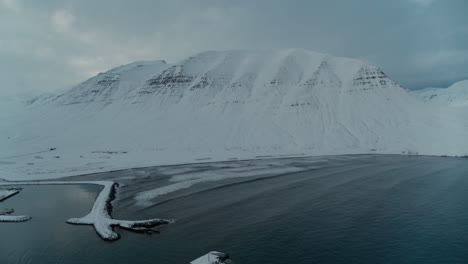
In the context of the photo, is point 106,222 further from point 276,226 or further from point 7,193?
point 7,193

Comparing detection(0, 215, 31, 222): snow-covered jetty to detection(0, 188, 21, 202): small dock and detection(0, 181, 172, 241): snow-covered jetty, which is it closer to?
detection(0, 181, 172, 241): snow-covered jetty

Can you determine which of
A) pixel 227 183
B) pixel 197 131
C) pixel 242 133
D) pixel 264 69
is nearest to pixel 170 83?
pixel 264 69

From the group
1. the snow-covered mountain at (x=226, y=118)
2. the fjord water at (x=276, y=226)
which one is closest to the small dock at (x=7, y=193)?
the fjord water at (x=276, y=226)

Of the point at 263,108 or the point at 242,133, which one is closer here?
the point at 242,133

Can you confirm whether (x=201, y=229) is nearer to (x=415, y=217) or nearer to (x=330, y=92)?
(x=415, y=217)

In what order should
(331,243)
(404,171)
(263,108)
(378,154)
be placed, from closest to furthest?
(331,243) → (404,171) → (378,154) → (263,108)

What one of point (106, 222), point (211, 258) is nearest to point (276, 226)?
point (211, 258)

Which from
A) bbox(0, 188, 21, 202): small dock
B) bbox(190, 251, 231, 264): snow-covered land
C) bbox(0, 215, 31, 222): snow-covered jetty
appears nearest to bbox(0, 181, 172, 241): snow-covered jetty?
bbox(0, 215, 31, 222): snow-covered jetty
